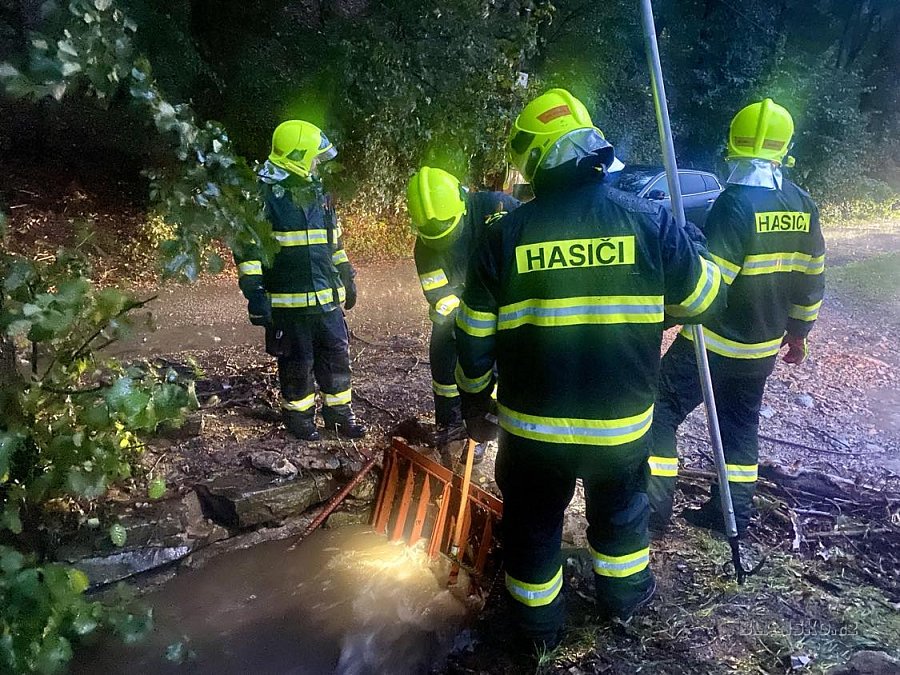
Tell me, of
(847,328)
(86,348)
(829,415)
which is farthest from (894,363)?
(86,348)

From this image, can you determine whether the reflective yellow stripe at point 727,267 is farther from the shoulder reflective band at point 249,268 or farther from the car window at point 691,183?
the car window at point 691,183

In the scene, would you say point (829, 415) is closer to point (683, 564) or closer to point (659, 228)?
point (683, 564)

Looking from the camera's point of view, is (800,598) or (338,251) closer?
(800,598)

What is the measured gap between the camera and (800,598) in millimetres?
3076

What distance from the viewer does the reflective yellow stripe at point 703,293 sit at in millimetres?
2428

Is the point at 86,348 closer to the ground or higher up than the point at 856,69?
closer to the ground

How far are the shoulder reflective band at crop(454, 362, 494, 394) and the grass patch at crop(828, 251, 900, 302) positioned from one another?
7.60m

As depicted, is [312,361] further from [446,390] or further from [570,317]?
[570,317]

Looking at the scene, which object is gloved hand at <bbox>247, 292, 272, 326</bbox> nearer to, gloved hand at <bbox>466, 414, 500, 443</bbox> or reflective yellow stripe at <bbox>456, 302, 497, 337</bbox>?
gloved hand at <bbox>466, 414, 500, 443</bbox>

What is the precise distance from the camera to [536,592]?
2750 millimetres

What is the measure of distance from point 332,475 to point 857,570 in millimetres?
2926

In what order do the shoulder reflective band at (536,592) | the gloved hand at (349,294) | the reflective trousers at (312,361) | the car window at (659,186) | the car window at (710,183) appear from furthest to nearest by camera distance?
the car window at (710,183) → the car window at (659,186) → the gloved hand at (349,294) → the reflective trousers at (312,361) → the shoulder reflective band at (536,592)

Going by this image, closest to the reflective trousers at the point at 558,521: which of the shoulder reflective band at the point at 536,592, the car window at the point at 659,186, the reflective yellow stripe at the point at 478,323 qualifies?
the shoulder reflective band at the point at 536,592

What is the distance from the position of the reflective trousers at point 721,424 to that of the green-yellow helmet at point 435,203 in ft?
4.76
